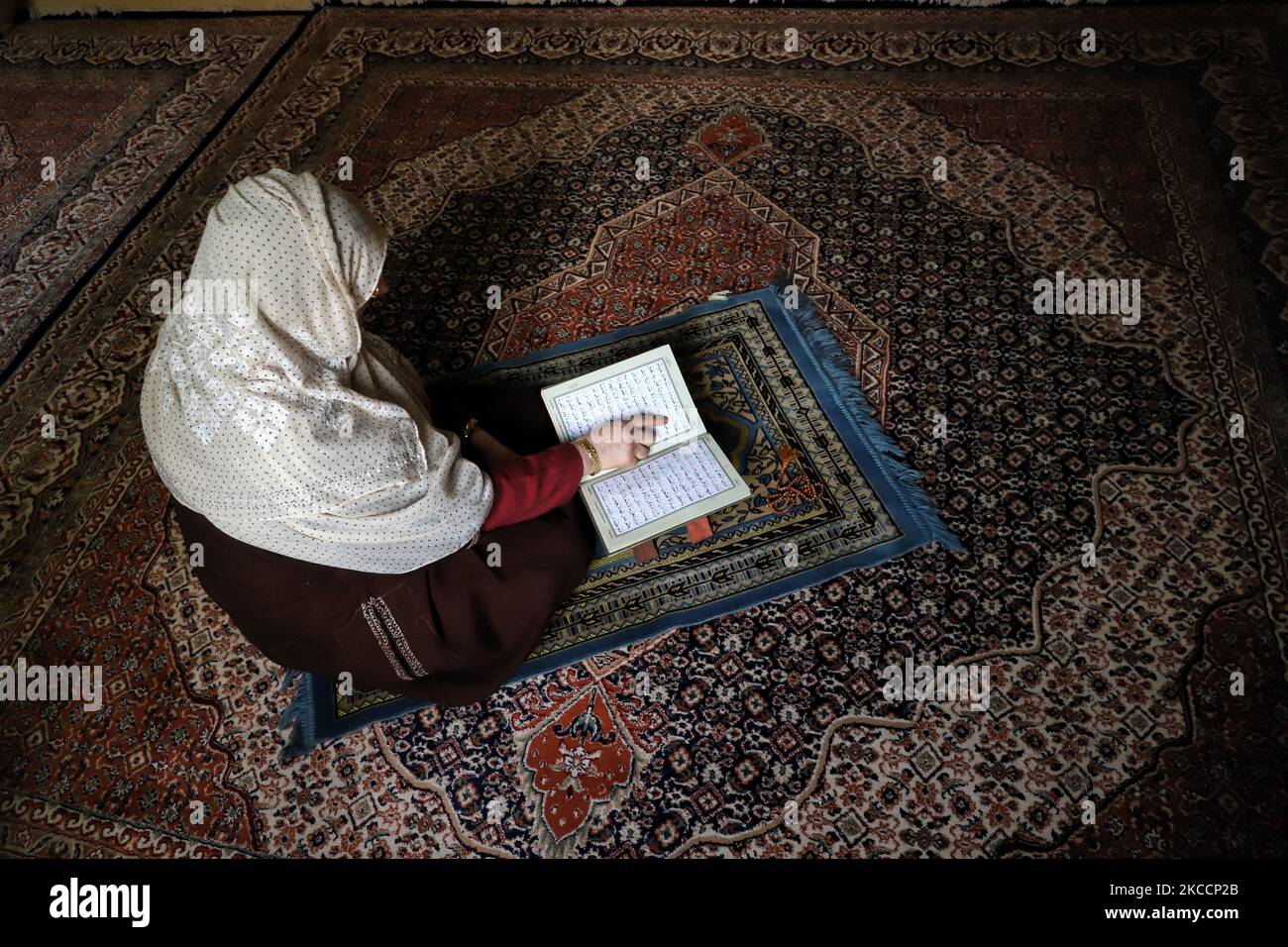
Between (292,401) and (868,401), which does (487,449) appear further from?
(868,401)

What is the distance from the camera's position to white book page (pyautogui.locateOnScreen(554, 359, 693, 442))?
6.00 ft

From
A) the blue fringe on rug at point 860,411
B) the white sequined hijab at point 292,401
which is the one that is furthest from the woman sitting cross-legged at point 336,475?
the blue fringe on rug at point 860,411

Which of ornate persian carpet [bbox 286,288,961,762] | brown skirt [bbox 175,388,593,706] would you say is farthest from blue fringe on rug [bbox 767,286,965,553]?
brown skirt [bbox 175,388,593,706]

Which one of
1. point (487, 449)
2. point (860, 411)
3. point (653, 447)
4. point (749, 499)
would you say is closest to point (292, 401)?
point (487, 449)

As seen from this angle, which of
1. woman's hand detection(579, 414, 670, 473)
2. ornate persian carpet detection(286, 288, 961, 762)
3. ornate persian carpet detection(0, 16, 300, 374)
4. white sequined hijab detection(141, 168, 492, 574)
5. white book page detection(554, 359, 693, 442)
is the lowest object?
ornate persian carpet detection(286, 288, 961, 762)

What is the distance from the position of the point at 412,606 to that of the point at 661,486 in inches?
22.0

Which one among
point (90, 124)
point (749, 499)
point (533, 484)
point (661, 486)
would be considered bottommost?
point (749, 499)

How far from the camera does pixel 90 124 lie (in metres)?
3.22

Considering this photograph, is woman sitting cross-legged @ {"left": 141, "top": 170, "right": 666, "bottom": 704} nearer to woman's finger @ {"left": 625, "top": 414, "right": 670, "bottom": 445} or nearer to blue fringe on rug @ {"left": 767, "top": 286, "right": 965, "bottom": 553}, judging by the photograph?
woman's finger @ {"left": 625, "top": 414, "right": 670, "bottom": 445}

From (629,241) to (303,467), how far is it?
1.53 metres

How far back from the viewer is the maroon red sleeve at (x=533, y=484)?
5.36 feet

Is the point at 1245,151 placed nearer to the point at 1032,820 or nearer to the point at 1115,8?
the point at 1115,8

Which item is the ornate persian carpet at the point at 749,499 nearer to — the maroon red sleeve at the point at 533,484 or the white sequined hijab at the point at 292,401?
the maroon red sleeve at the point at 533,484

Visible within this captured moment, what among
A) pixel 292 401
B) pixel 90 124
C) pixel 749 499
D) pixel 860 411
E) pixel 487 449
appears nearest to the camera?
pixel 292 401
